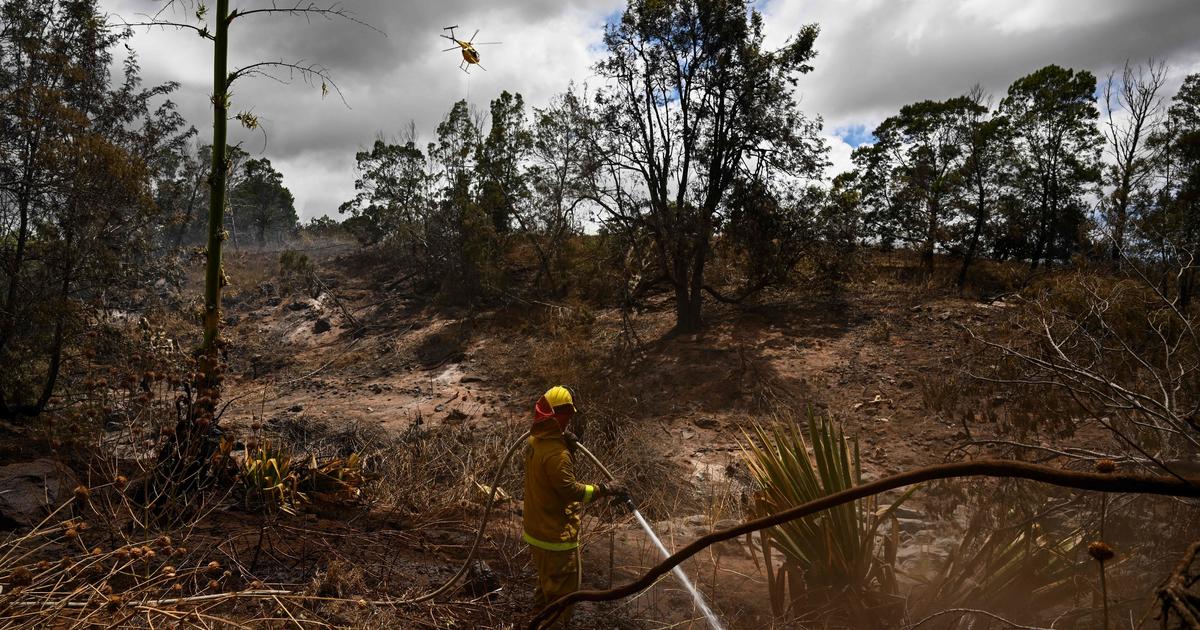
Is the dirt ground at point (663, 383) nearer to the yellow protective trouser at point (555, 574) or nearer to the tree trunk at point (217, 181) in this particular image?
the yellow protective trouser at point (555, 574)

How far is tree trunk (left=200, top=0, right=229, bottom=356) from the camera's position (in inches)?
170

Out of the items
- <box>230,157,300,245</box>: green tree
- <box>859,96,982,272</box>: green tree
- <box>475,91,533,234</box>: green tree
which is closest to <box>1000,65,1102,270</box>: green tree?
<box>859,96,982,272</box>: green tree

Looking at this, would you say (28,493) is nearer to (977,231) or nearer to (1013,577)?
(1013,577)

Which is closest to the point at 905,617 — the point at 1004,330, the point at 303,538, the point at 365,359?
the point at 303,538

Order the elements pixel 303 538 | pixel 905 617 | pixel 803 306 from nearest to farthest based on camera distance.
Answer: pixel 905 617 < pixel 303 538 < pixel 803 306

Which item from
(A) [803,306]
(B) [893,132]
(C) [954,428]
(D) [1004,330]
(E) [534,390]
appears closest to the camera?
(D) [1004,330]

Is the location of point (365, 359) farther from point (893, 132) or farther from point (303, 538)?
point (893, 132)

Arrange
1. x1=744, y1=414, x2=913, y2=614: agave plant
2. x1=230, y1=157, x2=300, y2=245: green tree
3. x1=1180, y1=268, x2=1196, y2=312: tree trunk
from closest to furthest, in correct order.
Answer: x1=744, y1=414, x2=913, y2=614: agave plant < x1=1180, y1=268, x2=1196, y2=312: tree trunk < x1=230, y1=157, x2=300, y2=245: green tree

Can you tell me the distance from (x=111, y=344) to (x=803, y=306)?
45.3ft

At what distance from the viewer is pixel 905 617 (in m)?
2.93

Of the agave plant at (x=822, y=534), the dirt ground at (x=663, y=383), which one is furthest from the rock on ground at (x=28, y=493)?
the agave plant at (x=822, y=534)

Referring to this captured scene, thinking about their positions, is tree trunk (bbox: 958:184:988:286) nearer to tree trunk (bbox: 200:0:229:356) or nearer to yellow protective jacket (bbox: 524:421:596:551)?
yellow protective jacket (bbox: 524:421:596:551)

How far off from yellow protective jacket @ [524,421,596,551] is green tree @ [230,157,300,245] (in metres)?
40.4

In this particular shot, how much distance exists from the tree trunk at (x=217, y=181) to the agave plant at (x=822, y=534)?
3687 millimetres
